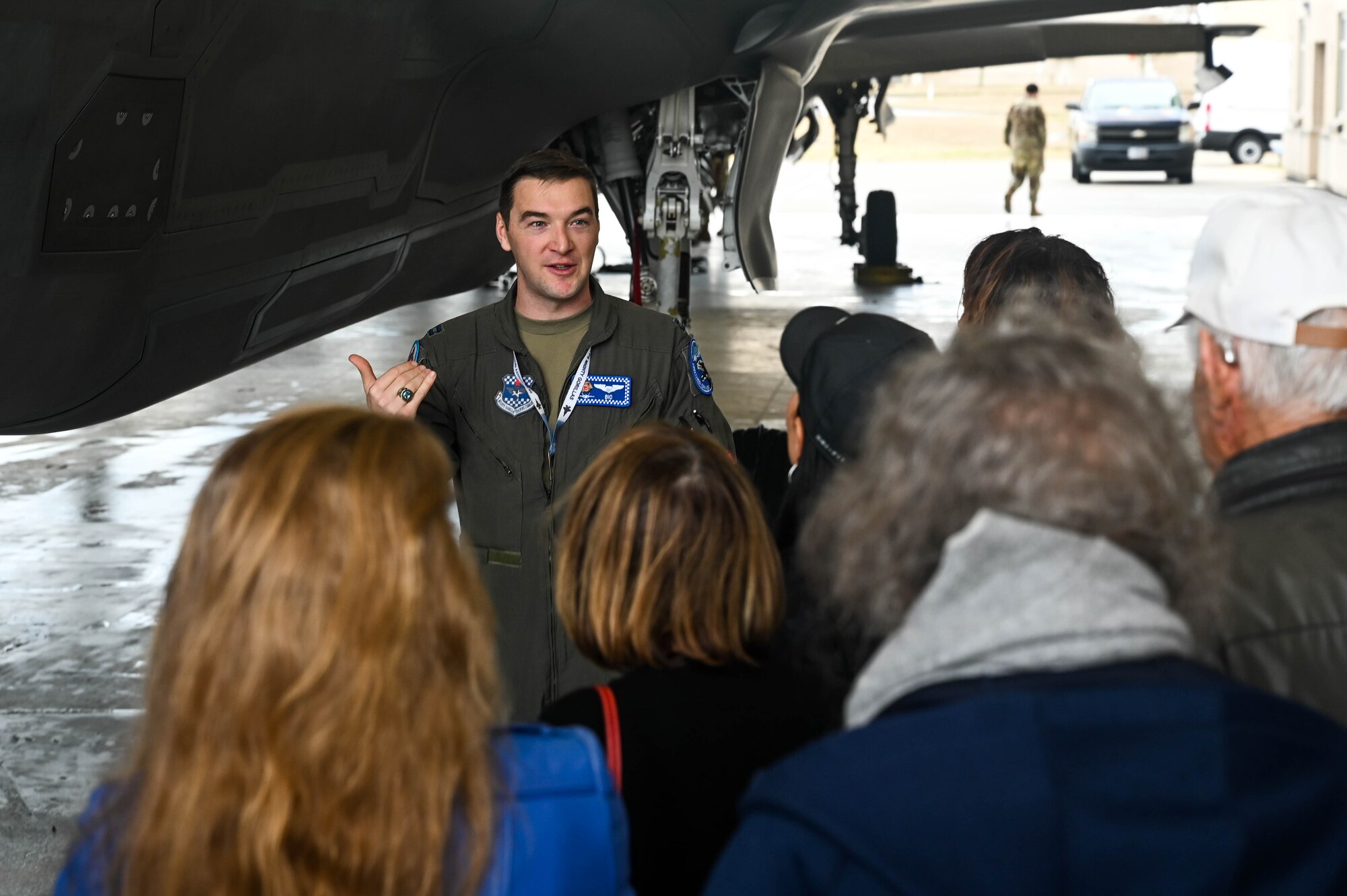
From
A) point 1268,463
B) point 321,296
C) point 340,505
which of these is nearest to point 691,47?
point 321,296

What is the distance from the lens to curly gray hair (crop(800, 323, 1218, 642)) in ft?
4.46

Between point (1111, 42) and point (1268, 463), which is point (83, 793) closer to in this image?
point (1268, 463)

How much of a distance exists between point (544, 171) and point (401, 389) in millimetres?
785

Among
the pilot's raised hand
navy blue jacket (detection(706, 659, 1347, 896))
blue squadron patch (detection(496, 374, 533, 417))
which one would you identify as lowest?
navy blue jacket (detection(706, 659, 1347, 896))

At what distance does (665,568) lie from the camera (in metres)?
1.82

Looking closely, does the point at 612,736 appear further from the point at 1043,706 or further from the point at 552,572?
the point at 552,572

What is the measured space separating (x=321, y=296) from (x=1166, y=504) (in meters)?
4.49

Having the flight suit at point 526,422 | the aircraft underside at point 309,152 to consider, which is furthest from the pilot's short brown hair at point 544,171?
the aircraft underside at point 309,152

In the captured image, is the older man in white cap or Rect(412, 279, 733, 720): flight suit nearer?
the older man in white cap

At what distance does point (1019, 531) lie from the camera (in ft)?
4.33

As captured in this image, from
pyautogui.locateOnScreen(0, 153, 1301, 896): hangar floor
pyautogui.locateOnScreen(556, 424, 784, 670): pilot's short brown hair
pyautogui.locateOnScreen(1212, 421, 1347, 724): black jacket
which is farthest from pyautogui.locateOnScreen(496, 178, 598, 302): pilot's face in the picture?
pyautogui.locateOnScreen(1212, 421, 1347, 724): black jacket

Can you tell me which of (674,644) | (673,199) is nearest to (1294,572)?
(674,644)

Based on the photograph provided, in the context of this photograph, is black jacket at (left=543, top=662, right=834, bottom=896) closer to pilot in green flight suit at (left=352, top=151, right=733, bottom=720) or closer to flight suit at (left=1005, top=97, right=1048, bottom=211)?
pilot in green flight suit at (left=352, top=151, right=733, bottom=720)

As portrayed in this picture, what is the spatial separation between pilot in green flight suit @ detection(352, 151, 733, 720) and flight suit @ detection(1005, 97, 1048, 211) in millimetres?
20116
